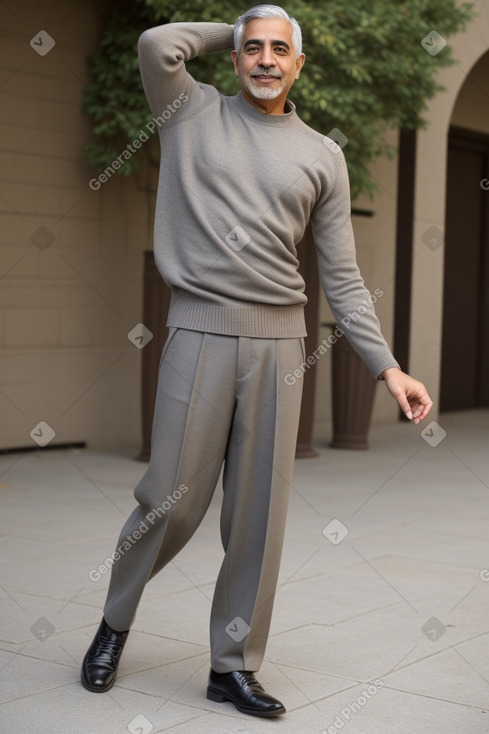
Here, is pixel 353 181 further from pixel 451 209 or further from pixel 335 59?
pixel 451 209

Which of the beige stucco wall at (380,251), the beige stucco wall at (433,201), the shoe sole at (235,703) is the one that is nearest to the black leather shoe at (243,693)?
the shoe sole at (235,703)

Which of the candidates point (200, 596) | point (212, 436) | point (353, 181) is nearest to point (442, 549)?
point (200, 596)

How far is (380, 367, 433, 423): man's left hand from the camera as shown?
10.6ft

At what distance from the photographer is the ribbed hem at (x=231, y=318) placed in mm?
3355

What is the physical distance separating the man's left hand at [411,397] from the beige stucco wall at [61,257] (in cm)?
548

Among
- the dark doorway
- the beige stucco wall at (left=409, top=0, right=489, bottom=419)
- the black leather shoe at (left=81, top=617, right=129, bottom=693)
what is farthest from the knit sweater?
the dark doorway

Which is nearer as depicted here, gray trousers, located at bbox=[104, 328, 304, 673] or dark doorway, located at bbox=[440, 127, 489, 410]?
gray trousers, located at bbox=[104, 328, 304, 673]

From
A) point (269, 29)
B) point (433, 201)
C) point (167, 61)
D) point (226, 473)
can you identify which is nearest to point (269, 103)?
point (269, 29)

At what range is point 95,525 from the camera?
20.3 feet

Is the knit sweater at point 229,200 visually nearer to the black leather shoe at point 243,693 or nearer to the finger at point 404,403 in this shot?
the finger at point 404,403

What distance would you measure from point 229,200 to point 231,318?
1.08 ft

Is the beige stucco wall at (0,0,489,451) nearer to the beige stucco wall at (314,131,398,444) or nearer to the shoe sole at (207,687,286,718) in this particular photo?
the beige stucco wall at (314,131,398,444)

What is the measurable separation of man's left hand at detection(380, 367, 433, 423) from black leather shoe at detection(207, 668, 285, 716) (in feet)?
2.94

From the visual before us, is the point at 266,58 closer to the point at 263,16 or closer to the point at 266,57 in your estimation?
the point at 266,57
